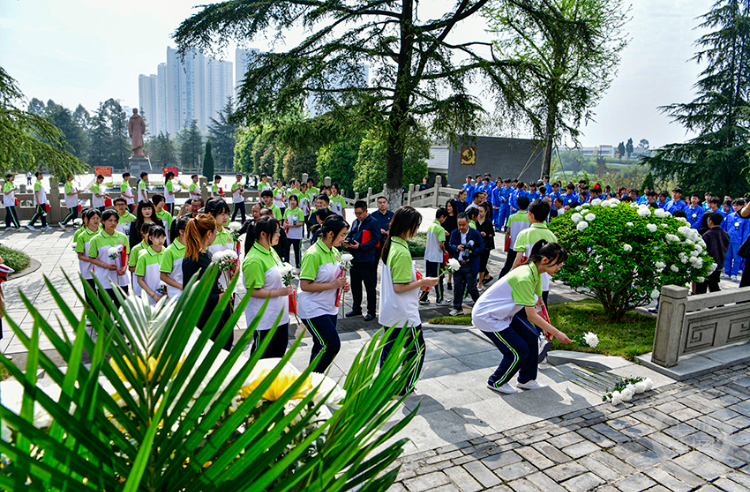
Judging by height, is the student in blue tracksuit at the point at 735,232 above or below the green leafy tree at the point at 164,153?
below

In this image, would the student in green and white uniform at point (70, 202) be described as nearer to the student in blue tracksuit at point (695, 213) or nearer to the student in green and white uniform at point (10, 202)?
the student in green and white uniform at point (10, 202)

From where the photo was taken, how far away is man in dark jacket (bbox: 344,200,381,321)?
8641mm

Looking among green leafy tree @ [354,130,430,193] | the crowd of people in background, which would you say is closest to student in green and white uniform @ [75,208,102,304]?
the crowd of people in background

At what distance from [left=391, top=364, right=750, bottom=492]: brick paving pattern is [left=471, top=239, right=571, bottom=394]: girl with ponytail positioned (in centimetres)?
69

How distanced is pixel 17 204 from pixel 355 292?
1600 cm

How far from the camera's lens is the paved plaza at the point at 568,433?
159 inches

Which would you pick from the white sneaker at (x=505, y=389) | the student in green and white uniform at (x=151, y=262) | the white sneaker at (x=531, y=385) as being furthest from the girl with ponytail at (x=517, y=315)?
the student in green and white uniform at (x=151, y=262)

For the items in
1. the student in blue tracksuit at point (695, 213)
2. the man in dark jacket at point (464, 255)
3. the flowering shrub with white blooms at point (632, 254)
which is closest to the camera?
the flowering shrub with white blooms at point (632, 254)

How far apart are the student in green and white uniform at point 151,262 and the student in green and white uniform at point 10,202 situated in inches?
544

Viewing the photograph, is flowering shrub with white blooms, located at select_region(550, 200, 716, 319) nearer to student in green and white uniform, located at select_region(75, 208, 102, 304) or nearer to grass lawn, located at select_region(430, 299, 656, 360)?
grass lawn, located at select_region(430, 299, 656, 360)

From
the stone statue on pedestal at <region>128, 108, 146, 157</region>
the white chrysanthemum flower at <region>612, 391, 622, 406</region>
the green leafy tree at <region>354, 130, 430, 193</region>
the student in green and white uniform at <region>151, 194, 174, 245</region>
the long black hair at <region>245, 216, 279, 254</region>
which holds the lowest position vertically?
the white chrysanthemum flower at <region>612, 391, 622, 406</region>

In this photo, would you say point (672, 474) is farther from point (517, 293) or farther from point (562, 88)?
point (562, 88)

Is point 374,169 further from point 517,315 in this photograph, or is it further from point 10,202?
point 517,315

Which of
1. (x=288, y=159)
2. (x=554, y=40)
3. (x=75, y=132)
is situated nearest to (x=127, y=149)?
(x=75, y=132)
